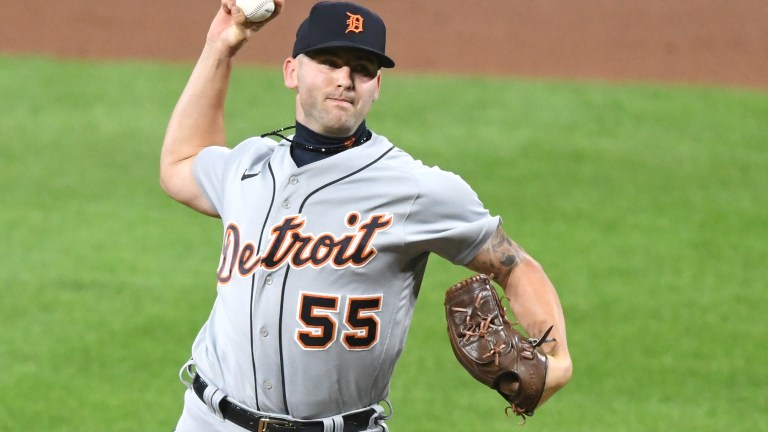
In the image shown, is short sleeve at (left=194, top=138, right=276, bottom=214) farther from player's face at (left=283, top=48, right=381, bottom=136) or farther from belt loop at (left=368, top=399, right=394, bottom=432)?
belt loop at (left=368, top=399, right=394, bottom=432)

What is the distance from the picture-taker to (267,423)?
13.4ft

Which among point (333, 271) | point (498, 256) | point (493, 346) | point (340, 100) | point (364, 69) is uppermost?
point (364, 69)

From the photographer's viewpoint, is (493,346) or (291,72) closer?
(493,346)

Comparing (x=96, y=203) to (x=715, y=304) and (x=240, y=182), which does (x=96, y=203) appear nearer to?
(x=715, y=304)

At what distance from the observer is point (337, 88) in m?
4.10

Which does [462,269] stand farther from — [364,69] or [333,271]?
[333,271]

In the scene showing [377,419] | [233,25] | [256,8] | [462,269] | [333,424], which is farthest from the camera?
[462,269]

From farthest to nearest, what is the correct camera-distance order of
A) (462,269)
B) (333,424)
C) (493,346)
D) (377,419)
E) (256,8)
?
(462,269), (256,8), (377,419), (333,424), (493,346)

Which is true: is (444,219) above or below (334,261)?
above

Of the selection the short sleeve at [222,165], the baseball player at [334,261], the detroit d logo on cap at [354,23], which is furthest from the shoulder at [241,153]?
the detroit d logo on cap at [354,23]

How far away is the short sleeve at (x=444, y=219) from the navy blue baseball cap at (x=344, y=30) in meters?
0.43

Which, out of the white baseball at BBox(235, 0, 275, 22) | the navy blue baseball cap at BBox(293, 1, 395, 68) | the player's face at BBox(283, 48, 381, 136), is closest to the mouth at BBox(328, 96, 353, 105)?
Result: the player's face at BBox(283, 48, 381, 136)

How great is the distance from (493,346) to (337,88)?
0.91m

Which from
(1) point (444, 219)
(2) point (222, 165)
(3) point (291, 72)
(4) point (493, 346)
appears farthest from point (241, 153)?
(4) point (493, 346)
